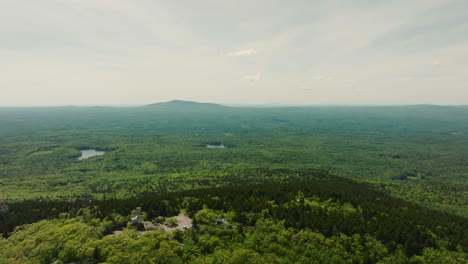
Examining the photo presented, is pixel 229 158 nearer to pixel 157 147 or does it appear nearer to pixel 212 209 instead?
pixel 157 147

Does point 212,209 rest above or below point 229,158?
above

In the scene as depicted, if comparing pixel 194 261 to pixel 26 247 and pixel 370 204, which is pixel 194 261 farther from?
pixel 370 204

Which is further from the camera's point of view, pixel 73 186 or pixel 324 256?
pixel 73 186

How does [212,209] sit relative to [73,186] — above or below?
above

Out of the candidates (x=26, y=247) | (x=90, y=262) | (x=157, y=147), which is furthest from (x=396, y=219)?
(x=157, y=147)

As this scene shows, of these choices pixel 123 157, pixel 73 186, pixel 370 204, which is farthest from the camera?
pixel 123 157

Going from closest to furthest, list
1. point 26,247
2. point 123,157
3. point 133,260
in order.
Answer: point 133,260
point 26,247
point 123,157

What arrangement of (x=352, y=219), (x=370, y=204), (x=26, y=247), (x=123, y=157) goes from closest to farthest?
(x=26, y=247)
(x=352, y=219)
(x=370, y=204)
(x=123, y=157)

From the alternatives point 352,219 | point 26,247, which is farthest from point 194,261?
point 352,219

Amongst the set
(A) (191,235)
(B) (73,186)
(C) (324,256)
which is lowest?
(B) (73,186)
